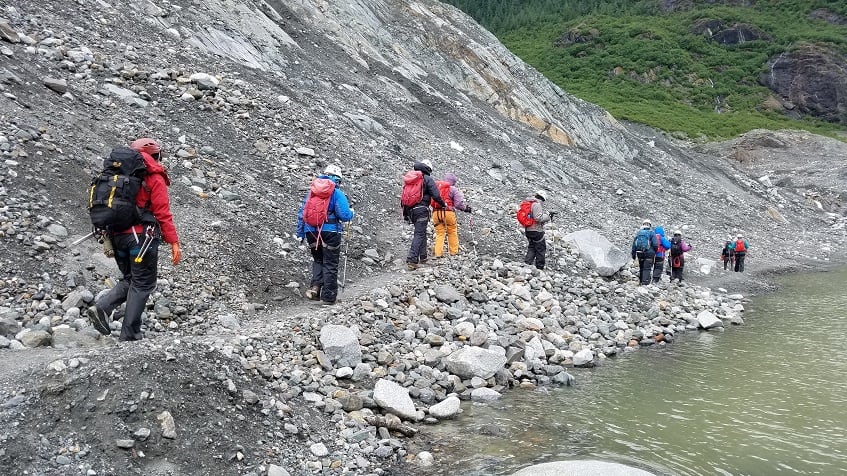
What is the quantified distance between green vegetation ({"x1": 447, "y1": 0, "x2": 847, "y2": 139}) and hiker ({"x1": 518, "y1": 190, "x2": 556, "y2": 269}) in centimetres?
4167

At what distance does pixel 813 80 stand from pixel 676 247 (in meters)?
64.9

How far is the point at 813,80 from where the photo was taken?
6975cm

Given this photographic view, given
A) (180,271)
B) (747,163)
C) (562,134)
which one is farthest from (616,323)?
(747,163)

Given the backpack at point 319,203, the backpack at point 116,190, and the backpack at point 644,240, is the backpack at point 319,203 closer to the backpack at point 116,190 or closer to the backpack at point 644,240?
the backpack at point 116,190

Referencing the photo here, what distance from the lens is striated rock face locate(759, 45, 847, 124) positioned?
67.8 meters

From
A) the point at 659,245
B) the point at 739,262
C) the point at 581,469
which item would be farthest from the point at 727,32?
the point at 581,469

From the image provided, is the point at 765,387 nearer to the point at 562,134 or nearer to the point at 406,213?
the point at 406,213

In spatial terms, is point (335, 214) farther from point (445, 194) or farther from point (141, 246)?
point (445, 194)

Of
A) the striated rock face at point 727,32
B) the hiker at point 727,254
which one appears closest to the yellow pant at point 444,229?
the hiker at point 727,254

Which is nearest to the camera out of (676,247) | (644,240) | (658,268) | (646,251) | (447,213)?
(447,213)

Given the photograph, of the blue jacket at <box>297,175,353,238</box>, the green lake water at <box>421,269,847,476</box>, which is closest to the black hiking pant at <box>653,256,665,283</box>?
the green lake water at <box>421,269,847,476</box>

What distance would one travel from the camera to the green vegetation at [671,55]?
62.1 meters

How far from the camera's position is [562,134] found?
103ft

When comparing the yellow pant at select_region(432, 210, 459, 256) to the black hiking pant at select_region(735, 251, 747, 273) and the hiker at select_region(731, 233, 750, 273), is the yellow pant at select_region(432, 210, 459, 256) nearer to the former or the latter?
the hiker at select_region(731, 233, 750, 273)
